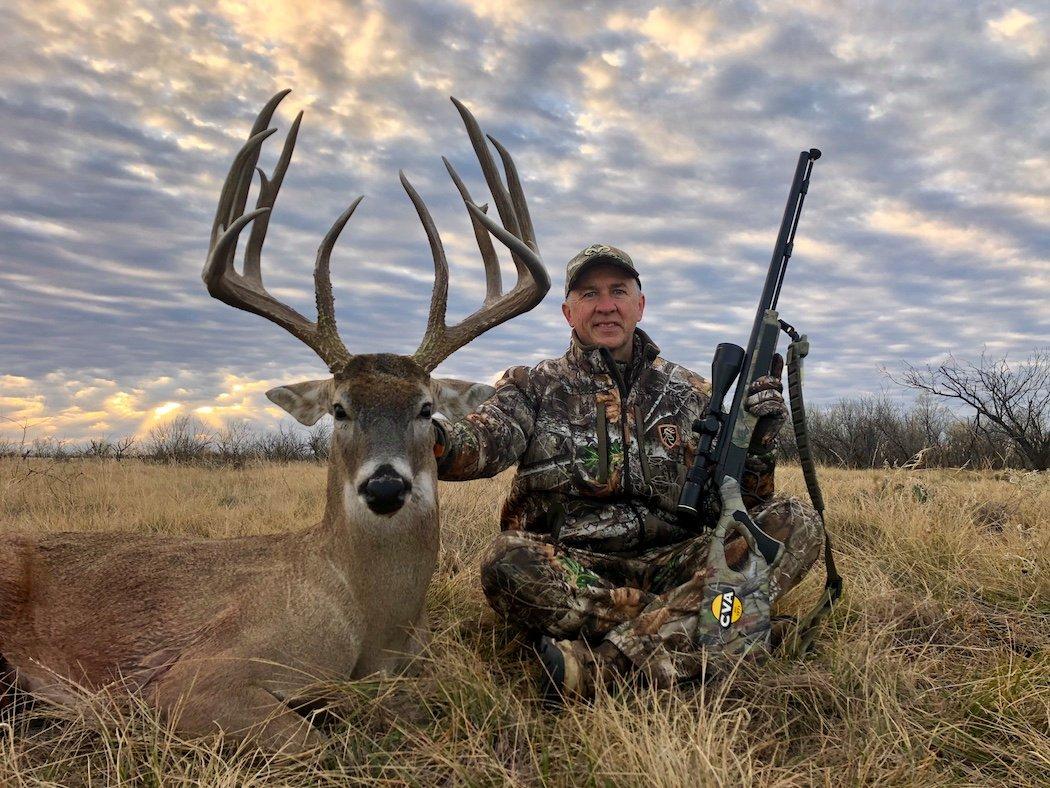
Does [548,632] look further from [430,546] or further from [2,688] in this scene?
[2,688]

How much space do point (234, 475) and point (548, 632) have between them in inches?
402

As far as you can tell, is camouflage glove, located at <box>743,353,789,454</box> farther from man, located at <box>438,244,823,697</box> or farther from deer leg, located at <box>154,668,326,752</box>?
deer leg, located at <box>154,668,326,752</box>

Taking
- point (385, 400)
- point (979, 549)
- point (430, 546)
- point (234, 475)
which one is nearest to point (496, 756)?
point (430, 546)

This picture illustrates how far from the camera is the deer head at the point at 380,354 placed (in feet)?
11.8

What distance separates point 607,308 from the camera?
17.5ft

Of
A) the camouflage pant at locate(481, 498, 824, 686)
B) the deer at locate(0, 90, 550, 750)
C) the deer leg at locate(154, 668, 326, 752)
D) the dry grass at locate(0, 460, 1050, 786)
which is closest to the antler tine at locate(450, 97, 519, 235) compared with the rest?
the deer at locate(0, 90, 550, 750)

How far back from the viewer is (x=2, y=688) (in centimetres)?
Answer: 392

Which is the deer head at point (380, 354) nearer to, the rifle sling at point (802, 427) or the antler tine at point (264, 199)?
the antler tine at point (264, 199)

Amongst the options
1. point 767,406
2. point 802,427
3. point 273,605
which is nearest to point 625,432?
point 767,406

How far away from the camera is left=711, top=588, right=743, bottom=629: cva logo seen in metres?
3.92

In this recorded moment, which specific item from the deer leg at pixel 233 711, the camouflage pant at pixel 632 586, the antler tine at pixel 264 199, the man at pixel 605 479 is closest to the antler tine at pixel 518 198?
the man at pixel 605 479

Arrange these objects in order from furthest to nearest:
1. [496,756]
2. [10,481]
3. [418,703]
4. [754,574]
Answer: [10,481] < [754,574] < [418,703] < [496,756]

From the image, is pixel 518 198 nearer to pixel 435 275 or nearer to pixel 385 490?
pixel 435 275

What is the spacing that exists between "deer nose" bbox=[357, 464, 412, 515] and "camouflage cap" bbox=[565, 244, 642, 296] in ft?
8.27
